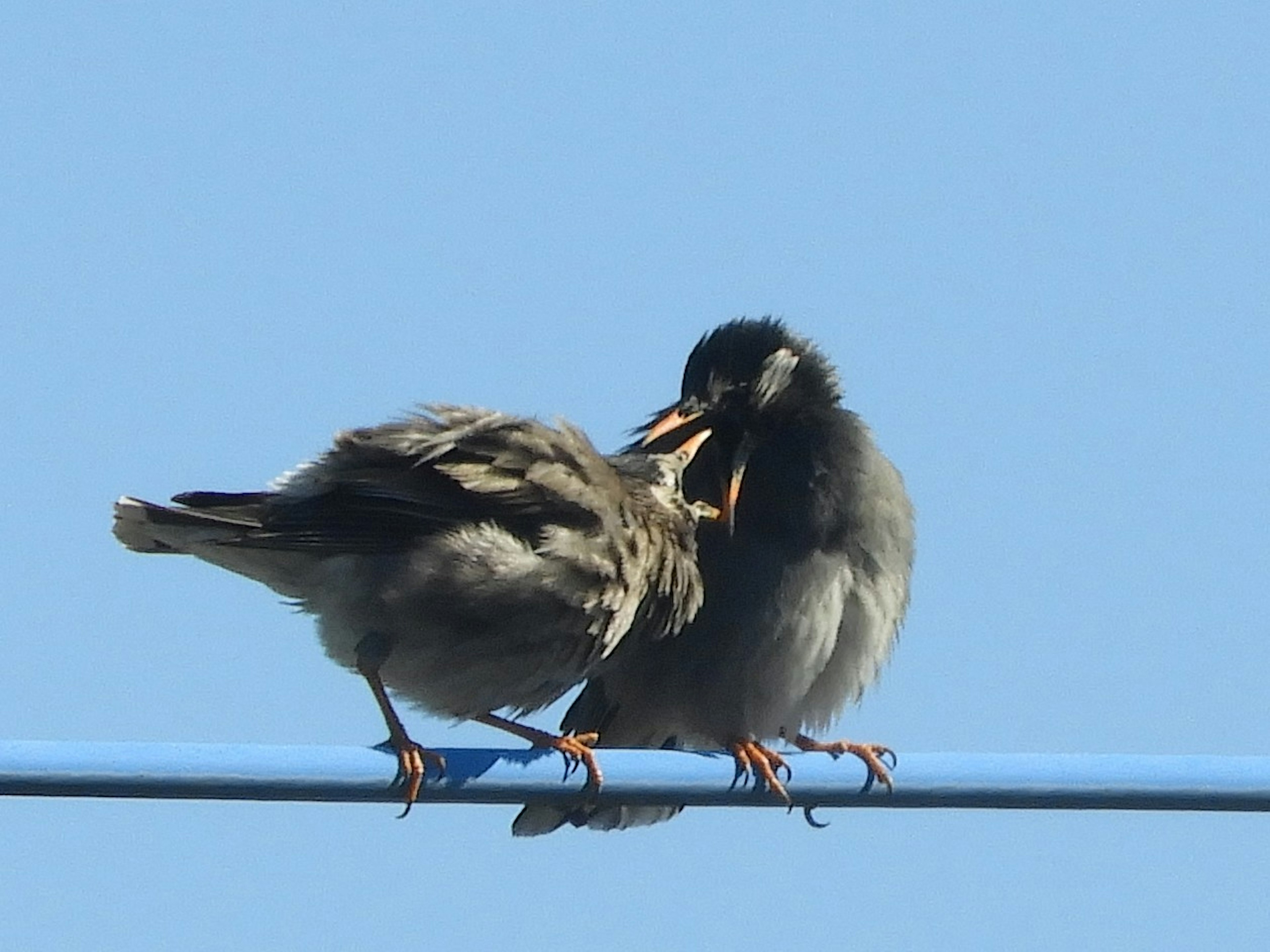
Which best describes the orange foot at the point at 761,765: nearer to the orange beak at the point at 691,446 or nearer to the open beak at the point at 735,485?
the open beak at the point at 735,485

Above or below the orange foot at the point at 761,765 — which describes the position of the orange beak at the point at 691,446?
above

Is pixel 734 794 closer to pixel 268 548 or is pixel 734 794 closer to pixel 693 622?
pixel 268 548

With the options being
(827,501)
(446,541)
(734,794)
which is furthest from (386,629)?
(827,501)

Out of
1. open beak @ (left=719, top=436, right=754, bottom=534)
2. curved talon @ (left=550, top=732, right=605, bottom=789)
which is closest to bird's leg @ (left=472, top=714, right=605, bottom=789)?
curved talon @ (left=550, top=732, right=605, bottom=789)

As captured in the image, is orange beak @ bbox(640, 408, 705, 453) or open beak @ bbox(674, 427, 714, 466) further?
orange beak @ bbox(640, 408, 705, 453)

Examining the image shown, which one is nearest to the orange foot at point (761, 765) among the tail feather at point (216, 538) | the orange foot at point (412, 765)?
the orange foot at point (412, 765)

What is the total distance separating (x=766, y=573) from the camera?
9.59 m

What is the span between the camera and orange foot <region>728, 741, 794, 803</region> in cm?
696

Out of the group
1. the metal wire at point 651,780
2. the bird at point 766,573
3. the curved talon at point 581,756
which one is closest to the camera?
the metal wire at point 651,780

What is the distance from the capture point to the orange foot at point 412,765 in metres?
6.36

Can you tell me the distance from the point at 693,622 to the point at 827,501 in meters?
0.73

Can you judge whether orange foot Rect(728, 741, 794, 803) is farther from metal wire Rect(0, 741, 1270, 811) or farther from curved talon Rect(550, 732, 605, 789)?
curved talon Rect(550, 732, 605, 789)

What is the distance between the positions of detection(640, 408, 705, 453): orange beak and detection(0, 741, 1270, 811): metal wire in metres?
2.97

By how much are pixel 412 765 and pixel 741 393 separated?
3.66m
